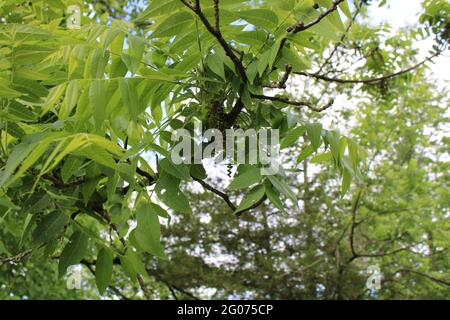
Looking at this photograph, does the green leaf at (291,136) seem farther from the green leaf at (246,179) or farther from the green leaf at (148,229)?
the green leaf at (148,229)

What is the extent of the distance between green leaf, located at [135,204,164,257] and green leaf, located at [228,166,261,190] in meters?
0.23

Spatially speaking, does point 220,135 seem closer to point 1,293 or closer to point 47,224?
point 47,224

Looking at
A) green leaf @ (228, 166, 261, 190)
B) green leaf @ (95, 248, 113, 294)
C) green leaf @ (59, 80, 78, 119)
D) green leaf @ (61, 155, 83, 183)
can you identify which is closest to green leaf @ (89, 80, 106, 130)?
green leaf @ (59, 80, 78, 119)

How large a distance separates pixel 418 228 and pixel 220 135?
547cm

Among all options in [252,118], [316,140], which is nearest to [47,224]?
[252,118]

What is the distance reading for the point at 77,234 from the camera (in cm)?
173

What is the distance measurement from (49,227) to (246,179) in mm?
630

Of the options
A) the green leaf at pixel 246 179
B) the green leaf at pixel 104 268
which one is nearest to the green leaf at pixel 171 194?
the green leaf at pixel 246 179

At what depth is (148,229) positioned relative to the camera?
1456 millimetres

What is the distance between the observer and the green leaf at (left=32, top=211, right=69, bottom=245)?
162 centimetres

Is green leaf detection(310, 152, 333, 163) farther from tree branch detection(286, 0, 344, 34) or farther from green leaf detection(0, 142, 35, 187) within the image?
green leaf detection(0, 142, 35, 187)

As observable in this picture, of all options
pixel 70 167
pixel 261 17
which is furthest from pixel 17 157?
pixel 261 17

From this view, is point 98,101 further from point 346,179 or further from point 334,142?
point 346,179

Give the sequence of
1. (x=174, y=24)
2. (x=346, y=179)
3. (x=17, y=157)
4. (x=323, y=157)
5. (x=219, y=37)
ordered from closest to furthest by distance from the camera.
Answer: (x=17, y=157) < (x=219, y=37) < (x=174, y=24) < (x=346, y=179) < (x=323, y=157)
